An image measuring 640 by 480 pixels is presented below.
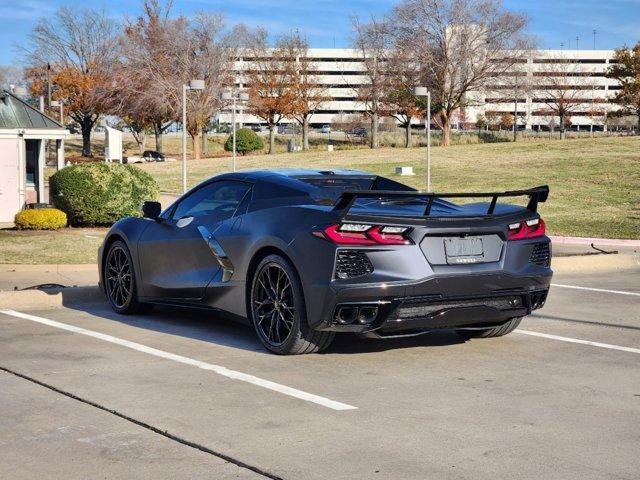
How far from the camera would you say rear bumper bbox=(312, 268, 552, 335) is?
23.6ft

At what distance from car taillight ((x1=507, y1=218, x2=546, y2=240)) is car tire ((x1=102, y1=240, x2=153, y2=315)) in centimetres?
378

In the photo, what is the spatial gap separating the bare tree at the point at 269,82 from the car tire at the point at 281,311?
2923 inches

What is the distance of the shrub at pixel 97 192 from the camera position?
19828mm

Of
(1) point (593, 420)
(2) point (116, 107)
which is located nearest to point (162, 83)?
(2) point (116, 107)

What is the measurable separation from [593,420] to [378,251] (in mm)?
2047

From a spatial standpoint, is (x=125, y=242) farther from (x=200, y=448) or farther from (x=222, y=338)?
(x=200, y=448)

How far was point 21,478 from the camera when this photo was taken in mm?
4727

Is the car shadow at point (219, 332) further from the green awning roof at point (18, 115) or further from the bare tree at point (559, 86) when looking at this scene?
the bare tree at point (559, 86)

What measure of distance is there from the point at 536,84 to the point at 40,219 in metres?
83.6

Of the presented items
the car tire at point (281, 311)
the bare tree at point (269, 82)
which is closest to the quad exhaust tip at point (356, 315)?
the car tire at point (281, 311)

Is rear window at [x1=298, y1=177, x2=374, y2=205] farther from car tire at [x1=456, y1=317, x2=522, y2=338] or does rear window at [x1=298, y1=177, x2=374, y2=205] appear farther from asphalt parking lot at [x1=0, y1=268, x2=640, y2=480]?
car tire at [x1=456, y1=317, x2=522, y2=338]

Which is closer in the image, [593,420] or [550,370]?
[593,420]

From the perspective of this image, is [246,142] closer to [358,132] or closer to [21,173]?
[358,132]

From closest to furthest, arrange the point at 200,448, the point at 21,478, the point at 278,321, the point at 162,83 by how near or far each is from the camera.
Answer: the point at 21,478 < the point at 200,448 < the point at 278,321 < the point at 162,83
